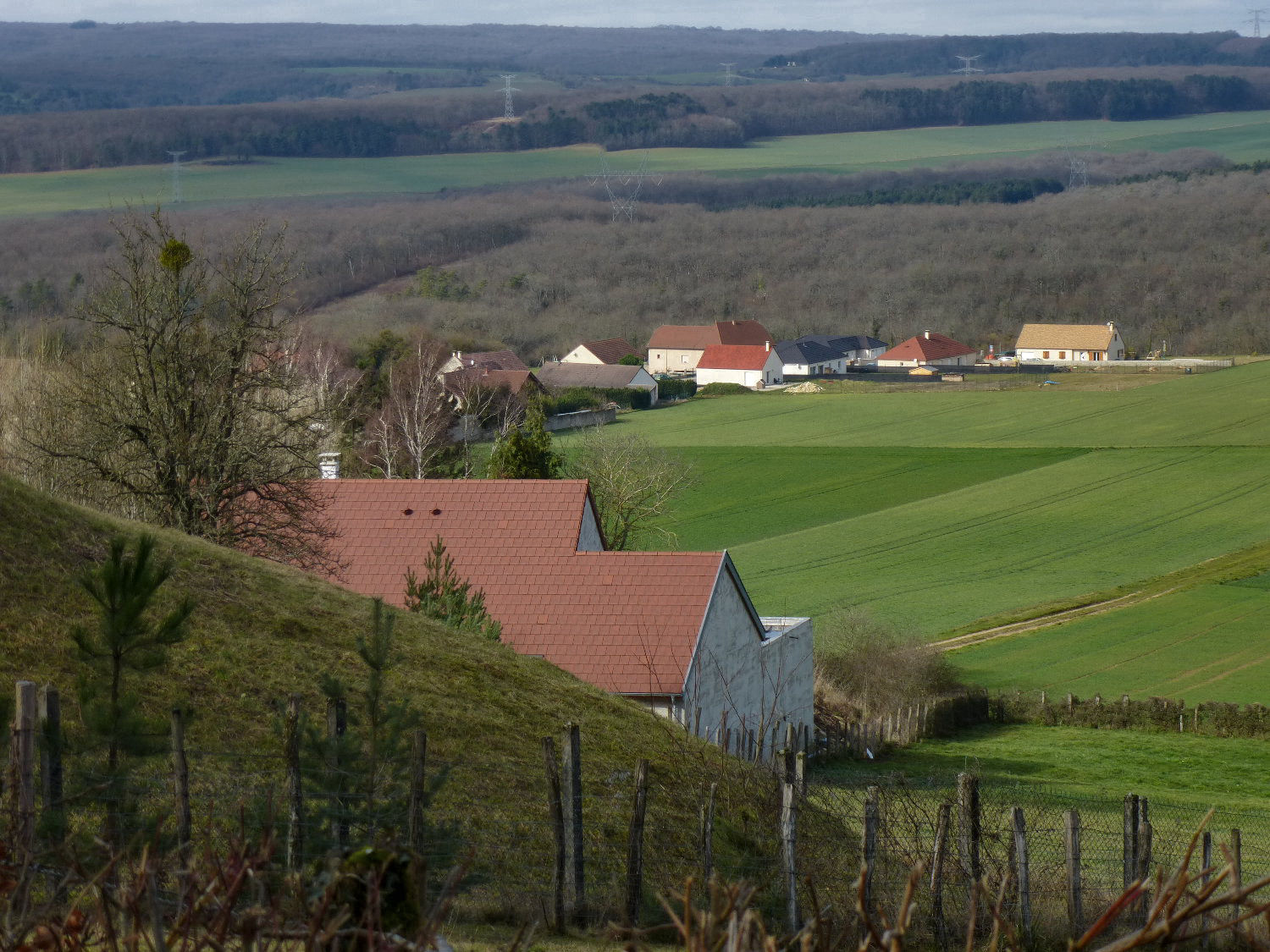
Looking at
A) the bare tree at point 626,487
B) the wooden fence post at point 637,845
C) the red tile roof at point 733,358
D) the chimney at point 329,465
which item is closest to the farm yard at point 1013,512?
the bare tree at point 626,487

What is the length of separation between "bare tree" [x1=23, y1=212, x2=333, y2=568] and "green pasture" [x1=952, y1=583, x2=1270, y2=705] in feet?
60.2

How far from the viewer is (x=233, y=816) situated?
10.4 m

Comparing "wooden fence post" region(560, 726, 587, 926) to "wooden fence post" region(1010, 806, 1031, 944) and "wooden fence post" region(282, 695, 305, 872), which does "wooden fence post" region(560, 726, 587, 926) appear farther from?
"wooden fence post" region(1010, 806, 1031, 944)

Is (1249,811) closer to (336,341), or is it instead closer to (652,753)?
(652,753)

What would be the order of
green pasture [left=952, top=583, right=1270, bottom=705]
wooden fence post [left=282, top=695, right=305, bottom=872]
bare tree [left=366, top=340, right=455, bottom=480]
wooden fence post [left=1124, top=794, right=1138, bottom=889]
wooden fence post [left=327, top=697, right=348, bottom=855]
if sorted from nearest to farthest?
wooden fence post [left=282, top=695, right=305, bottom=872], wooden fence post [left=327, top=697, right=348, bottom=855], wooden fence post [left=1124, top=794, right=1138, bottom=889], green pasture [left=952, top=583, right=1270, bottom=705], bare tree [left=366, top=340, right=455, bottom=480]

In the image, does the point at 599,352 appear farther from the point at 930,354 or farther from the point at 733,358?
the point at 930,354

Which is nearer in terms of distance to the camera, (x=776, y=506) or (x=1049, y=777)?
(x=1049, y=777)

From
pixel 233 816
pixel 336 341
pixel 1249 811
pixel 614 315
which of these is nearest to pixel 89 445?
pixel 233 816

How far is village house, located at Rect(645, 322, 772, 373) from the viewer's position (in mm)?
132375

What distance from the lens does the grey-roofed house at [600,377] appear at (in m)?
104

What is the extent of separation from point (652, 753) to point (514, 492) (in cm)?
1047

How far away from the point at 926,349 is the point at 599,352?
29.3 metres

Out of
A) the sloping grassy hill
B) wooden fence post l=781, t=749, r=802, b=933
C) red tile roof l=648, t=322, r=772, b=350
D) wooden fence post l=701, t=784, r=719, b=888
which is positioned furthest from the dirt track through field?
red tile roof l=648, t=322, r=772, b=350

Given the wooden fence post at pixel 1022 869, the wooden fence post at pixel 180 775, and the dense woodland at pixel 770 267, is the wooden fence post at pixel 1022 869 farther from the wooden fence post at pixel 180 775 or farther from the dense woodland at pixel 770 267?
the dense woodland at pixel 770 267
